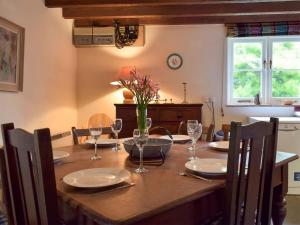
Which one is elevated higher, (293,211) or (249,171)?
(249,171)

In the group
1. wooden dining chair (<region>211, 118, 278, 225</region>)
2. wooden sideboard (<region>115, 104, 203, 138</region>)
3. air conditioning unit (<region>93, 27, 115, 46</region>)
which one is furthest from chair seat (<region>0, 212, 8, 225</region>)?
air conditioning unit (<region>93, 27, 115, 46</region>)

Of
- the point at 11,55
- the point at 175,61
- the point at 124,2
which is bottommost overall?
the point at 11,55

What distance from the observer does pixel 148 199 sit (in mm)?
1034

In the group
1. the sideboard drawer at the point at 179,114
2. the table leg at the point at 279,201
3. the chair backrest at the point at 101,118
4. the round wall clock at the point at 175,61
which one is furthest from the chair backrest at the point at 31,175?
the round wall clock at the point at 175,61

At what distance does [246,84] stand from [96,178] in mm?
3558

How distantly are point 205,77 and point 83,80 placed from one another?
1871 millimetres

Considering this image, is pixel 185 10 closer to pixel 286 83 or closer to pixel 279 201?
pixel 286 83

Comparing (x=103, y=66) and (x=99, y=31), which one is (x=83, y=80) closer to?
(x=103, y=66)

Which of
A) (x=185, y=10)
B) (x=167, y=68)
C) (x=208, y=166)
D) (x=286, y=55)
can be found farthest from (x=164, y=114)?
(x=208, y=166)

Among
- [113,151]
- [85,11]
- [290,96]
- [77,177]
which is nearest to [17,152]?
[77,177]

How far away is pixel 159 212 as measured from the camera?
0.97 metres

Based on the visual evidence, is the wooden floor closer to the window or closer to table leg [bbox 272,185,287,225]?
table leg [bbox 272,185,287,225]

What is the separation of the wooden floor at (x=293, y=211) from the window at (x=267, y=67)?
58.1 inches

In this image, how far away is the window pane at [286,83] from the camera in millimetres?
4219
